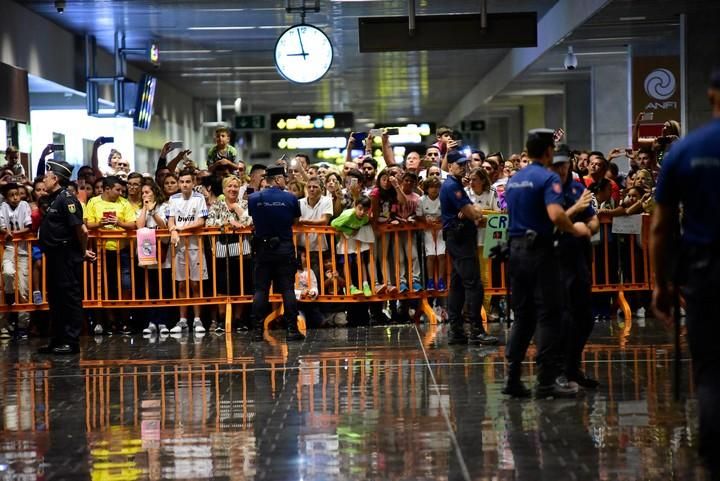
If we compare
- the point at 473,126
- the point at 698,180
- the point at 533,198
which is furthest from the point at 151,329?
the point at 473,126

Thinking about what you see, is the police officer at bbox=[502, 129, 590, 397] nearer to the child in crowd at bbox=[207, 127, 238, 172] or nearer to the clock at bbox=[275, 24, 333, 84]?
the child in crowd at bbox=[207, 127, 238, 172]

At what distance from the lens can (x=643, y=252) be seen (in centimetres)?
1588

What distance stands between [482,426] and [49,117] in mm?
19800

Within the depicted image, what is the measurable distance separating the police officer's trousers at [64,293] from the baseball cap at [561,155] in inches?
233

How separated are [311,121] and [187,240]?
1926cm

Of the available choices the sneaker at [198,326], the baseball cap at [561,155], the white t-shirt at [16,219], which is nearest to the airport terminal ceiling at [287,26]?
the sneaker at [198,326]

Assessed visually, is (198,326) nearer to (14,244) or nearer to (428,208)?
(14,244)

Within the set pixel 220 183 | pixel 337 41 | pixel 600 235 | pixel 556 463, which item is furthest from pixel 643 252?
pixel 337 41

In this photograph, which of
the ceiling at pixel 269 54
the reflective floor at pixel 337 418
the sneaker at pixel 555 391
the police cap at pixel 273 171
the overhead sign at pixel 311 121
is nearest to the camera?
the reflective floor at pixel 337 418

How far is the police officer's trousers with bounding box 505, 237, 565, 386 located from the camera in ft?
30.6

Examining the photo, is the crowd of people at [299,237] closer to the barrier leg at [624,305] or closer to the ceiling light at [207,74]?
the barrier leg at [624,305]

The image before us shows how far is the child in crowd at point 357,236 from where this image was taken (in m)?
15.7

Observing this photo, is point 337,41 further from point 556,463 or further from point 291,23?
point 556,463

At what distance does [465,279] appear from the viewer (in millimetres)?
13133
